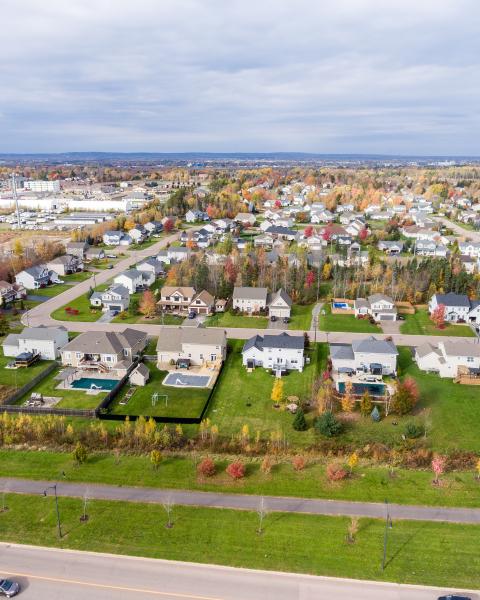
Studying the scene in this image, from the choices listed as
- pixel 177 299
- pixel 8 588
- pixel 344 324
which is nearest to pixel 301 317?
pixel 344 324

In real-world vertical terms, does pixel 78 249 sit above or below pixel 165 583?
above

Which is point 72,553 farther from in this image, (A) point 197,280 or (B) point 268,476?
(A) point 197,280

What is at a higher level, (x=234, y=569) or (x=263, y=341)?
(x=263, y=341)

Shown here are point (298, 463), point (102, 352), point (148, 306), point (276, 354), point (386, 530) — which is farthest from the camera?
point (148, 306)

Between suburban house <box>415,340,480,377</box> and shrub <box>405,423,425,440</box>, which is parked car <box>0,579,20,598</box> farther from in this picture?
suburban house <box>415,340,480,377</box>

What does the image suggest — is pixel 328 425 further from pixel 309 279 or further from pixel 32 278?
pixel 32 278

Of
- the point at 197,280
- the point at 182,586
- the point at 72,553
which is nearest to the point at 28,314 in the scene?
the point at 197,280

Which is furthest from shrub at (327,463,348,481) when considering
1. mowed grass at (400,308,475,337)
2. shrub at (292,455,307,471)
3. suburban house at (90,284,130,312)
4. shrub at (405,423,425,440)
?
suburban house at (90,284,130,312)
